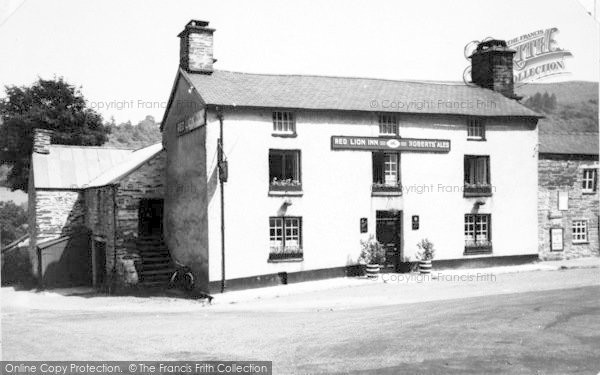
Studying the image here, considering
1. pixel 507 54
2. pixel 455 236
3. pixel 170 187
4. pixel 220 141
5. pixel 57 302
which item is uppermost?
pixel 507 54

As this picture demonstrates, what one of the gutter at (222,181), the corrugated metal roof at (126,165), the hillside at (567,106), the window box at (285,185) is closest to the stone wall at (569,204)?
the window box at (285,185)

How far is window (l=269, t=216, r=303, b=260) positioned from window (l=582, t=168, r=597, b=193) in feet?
47.4

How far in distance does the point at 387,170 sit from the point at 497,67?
8857 millimetres

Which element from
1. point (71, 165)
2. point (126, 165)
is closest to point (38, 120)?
point (71, 165)

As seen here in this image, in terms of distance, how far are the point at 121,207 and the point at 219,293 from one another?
21.7 ft

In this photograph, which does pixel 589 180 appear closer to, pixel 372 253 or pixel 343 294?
pixel 372 253

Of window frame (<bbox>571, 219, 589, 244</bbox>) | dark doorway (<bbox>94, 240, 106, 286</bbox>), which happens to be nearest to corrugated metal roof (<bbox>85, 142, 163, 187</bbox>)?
dark doorway (<bbox>94, 240, 106, 286</bbox>)

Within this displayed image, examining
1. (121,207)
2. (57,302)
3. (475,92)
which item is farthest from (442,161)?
(57,302)

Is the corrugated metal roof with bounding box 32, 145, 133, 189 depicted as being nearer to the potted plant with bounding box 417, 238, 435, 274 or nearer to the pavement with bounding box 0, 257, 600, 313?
the pavement with bounding box 0, 257, 600, 313

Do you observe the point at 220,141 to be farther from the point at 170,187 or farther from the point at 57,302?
the point at 57,302

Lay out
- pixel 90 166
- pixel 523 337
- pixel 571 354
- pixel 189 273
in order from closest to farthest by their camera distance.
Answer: pixel 571 354
pixel 523 337
pixel 189 273
pixel 90 166

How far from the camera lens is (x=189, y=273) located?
20.5m

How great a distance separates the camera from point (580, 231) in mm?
25828

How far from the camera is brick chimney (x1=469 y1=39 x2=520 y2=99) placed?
86.8 ft
